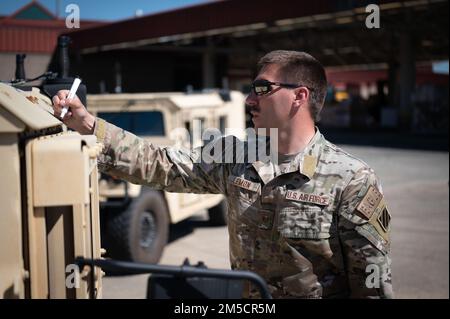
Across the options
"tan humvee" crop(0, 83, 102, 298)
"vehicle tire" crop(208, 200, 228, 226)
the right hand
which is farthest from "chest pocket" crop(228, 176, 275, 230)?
"vehicle tire" crop(208, 200, 228, 226)

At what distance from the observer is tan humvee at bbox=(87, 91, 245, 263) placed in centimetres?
527

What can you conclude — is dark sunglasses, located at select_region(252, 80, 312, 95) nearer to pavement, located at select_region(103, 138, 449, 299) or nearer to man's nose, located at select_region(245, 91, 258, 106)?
man's nose, located at select_region(245, 91, 258, 106)

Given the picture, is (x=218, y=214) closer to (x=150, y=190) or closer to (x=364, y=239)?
(x=150, y=190)

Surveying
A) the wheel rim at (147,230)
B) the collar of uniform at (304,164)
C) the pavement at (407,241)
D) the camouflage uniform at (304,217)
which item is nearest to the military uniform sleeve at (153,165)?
the camouflage uniform at (304,217)

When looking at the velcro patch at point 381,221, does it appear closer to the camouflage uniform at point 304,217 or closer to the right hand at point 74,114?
the camouflage uniform at point 304,217

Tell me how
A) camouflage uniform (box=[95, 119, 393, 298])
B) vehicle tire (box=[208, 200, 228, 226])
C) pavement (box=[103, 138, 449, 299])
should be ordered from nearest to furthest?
camouflage uniform (box=[95, 119, 393, 298]), pavement (box=[103, 138, 449, 299]), vehicle tire (box=[208, 200, 228, 226])

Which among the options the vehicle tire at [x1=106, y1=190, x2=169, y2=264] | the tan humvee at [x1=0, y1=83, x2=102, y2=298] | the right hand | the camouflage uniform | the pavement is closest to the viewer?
the tan humvee at [x1=0, y1=83, x2=102, y2=298]

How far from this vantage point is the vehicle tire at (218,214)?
297 inches

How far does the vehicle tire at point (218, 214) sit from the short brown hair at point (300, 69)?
223 inches

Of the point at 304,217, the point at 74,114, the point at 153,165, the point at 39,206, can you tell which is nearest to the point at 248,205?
the point at 304,217

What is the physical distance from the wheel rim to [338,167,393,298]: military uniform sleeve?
152 inches

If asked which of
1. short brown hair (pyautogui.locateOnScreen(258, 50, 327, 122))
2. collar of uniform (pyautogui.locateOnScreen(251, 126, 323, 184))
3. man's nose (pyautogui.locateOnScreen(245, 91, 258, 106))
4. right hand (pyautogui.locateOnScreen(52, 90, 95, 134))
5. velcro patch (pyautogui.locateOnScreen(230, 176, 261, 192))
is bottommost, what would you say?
velcro patch (pyautogui.locateOnScreen(230, 176, 261, 192))
